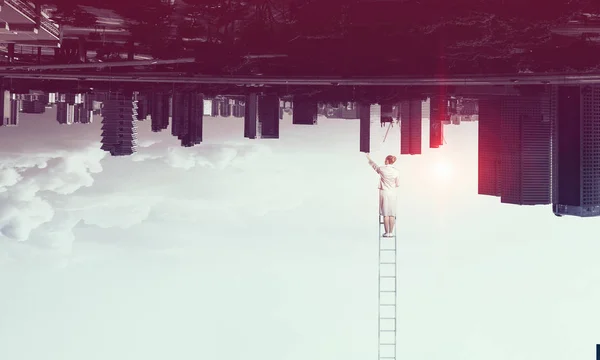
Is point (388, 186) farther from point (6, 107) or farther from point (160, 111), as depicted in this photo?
point (160, 111)

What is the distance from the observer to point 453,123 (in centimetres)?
6028

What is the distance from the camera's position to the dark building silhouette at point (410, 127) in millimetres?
50969

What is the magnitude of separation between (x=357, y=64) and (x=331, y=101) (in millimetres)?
5434

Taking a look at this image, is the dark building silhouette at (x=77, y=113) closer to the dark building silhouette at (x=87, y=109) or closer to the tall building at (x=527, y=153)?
the dark building silhouette at (x=87, y=109)

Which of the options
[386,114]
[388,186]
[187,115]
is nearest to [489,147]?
[386,114]

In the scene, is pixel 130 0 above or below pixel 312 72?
above

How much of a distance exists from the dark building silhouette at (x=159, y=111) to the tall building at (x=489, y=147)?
33.7 meters

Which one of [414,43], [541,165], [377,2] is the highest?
[377,2]

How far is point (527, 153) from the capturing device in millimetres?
80750

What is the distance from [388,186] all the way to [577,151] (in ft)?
210

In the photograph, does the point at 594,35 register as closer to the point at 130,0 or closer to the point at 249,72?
the point at 249,72

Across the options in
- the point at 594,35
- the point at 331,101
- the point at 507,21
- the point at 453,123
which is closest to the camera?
the point at 507,21

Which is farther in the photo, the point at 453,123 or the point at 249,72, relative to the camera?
the point at 453,123

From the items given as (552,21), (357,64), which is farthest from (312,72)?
(552,21)
